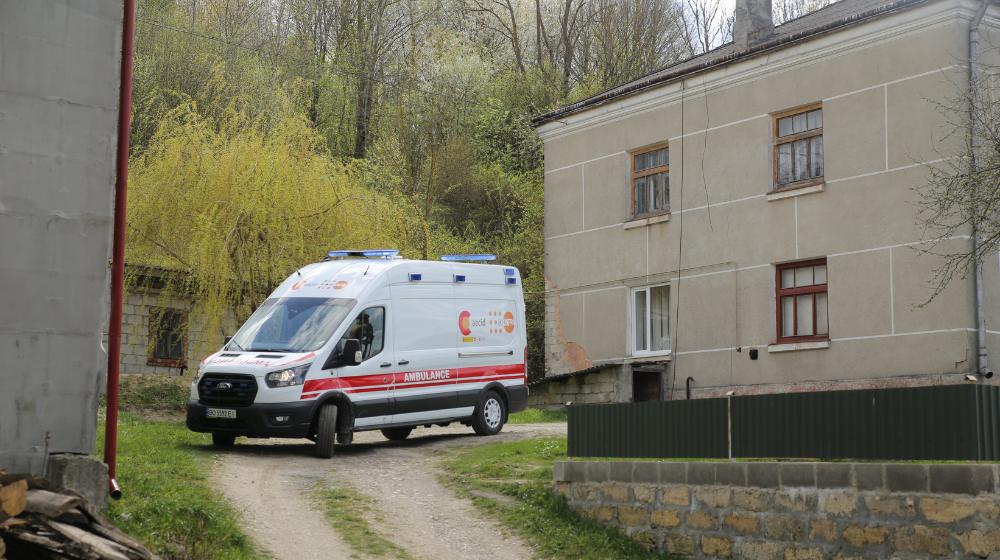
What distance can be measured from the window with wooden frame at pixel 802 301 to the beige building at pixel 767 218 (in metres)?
0.03

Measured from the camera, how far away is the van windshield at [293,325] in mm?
16734

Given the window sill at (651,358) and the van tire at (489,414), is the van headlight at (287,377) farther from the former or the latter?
the window sill at (651,358)

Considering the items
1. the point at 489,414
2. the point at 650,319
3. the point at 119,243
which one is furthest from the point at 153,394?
the point at 119,243

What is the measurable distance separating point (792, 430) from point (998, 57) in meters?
11.1

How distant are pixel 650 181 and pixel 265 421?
38.8 ft

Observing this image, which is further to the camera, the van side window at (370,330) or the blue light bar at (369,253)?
the blue light bar at (369,253)

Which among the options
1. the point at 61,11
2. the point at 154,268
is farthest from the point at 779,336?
the point at 61,11

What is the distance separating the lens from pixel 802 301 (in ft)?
71.5

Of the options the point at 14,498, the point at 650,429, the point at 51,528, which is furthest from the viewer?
the point at 650,429

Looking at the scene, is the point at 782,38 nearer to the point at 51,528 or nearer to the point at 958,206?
the point at 958,206

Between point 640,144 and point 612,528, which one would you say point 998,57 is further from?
point 612,528

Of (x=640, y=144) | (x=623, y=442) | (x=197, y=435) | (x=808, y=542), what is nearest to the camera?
(x=808, y=542)

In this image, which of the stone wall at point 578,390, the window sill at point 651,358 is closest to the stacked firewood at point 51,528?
the window sill at point 651,358

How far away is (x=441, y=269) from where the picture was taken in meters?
18.5
